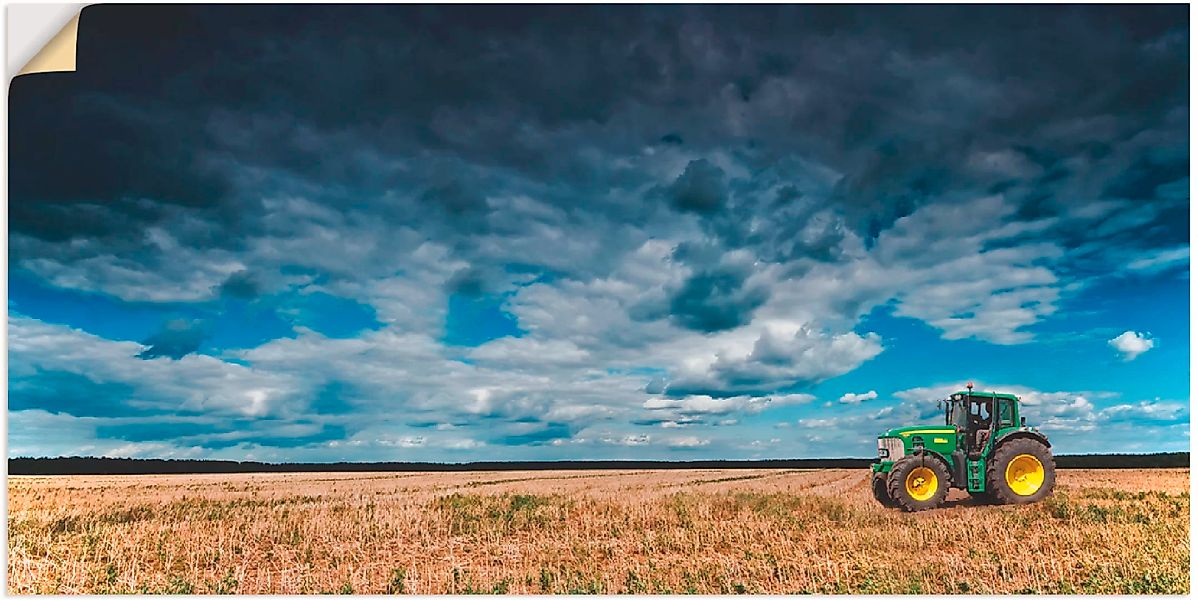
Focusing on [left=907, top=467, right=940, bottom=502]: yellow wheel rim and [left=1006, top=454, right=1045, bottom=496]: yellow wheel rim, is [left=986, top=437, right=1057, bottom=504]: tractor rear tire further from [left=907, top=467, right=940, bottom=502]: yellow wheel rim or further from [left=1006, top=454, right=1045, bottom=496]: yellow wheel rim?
[left=907, top=467, right=940, bottom=502]: yellow wheel rim

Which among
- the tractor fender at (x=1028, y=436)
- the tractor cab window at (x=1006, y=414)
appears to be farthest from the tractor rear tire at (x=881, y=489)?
the tractor cab window at (x=1006, y=414)

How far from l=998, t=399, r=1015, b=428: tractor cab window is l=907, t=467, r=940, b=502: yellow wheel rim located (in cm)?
175

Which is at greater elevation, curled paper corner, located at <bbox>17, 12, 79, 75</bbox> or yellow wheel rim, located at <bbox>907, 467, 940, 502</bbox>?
curled paper corner, located at <bbox>17, 12, 79, 75</bbox>

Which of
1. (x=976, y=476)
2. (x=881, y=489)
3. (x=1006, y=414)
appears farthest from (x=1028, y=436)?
(x=881, y=489)

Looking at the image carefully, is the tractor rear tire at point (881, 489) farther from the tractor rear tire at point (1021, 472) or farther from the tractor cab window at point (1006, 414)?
the tractor cab window at point (1006, 414)

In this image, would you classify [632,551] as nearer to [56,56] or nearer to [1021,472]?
[1021,472]

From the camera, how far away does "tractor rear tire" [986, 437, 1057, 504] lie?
15.6 m

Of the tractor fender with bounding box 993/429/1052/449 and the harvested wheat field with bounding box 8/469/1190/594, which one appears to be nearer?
the harvested wheat field with bounding box 8/469/1190/594

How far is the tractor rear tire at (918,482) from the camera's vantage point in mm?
15336

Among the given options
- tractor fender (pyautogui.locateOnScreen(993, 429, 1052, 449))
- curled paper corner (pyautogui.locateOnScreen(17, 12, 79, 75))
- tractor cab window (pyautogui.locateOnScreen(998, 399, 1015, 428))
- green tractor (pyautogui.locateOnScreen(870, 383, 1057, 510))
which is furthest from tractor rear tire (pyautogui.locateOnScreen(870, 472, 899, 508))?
curled paper corner (pyautogui.locateOnScreen(17, 12, 79, 75))

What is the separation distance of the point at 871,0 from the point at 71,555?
1268 cm

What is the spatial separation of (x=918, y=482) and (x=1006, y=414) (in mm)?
2187

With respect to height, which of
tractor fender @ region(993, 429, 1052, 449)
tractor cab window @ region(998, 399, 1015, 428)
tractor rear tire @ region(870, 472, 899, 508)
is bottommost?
tractor rear tire @ region(870, 472, 899, 508)

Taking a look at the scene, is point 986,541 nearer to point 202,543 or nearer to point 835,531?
point 835,531
